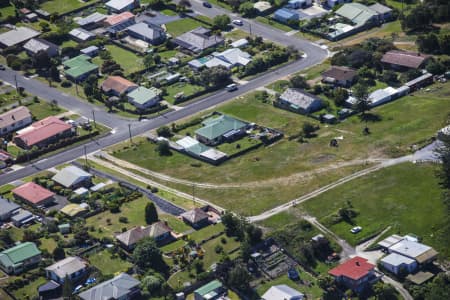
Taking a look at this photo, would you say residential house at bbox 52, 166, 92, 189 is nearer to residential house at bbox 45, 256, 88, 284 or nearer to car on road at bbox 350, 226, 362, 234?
residential house at bbox 45, 256, 88, 284

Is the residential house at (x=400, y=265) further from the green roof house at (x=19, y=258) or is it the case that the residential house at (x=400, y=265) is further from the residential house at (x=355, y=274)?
the green roof house at (x=19, y=258)

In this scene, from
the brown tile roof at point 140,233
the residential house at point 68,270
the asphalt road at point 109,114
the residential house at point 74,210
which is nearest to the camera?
the residential house at point 68,270

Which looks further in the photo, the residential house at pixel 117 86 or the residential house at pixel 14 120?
the residential house at pixel 117 86

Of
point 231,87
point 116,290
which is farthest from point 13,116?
point 116,290

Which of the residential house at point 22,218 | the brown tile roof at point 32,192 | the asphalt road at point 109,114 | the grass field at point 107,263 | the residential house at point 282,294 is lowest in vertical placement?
the asphalt road at point 109,114

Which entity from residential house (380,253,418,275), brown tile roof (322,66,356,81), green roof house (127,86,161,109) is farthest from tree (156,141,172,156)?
residential house (380,253,418,275)

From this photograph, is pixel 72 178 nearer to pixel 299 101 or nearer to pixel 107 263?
pixel 107 263

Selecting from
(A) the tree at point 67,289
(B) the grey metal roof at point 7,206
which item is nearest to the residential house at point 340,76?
(B) the grey metal roof at point 7,206
